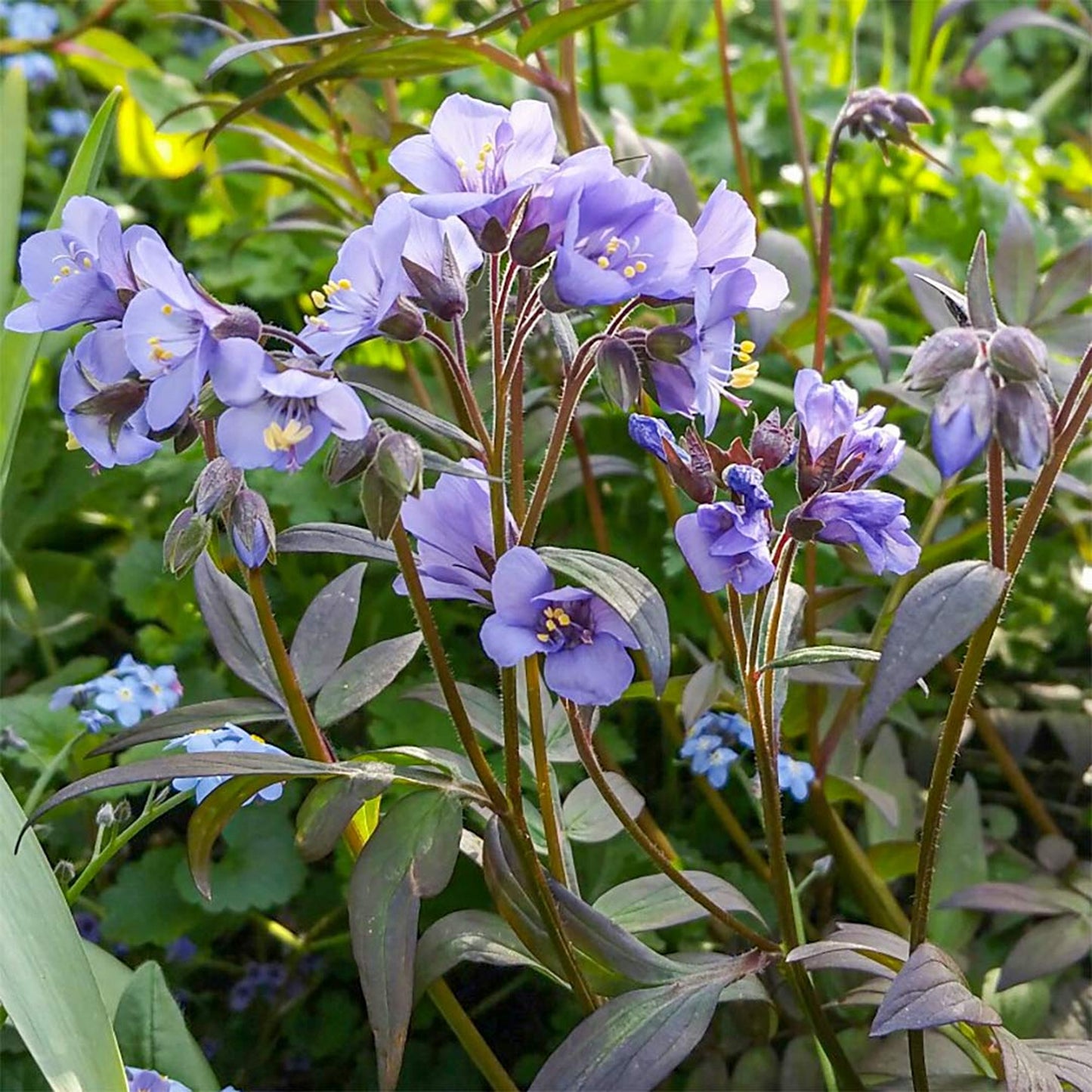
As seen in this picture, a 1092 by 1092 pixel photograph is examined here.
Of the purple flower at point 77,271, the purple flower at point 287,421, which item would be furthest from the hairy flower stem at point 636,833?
the purple flower at point 77,271

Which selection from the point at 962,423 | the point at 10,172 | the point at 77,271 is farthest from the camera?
the point at 10,172

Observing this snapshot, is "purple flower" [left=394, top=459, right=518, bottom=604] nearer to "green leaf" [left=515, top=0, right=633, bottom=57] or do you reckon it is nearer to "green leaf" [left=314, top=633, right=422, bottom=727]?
"green leaf" [left=314, top=633, right=422, bottom=727]

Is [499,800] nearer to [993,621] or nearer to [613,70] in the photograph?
[993,621]

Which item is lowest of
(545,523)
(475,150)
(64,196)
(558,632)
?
(545,523)

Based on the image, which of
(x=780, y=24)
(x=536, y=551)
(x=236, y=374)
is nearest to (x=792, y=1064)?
(x=536, y=551)

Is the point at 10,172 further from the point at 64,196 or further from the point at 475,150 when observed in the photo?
the point at 475,150

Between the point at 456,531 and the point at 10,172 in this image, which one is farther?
the point at 10,172

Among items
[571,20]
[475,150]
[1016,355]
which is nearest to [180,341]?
[475,150]
